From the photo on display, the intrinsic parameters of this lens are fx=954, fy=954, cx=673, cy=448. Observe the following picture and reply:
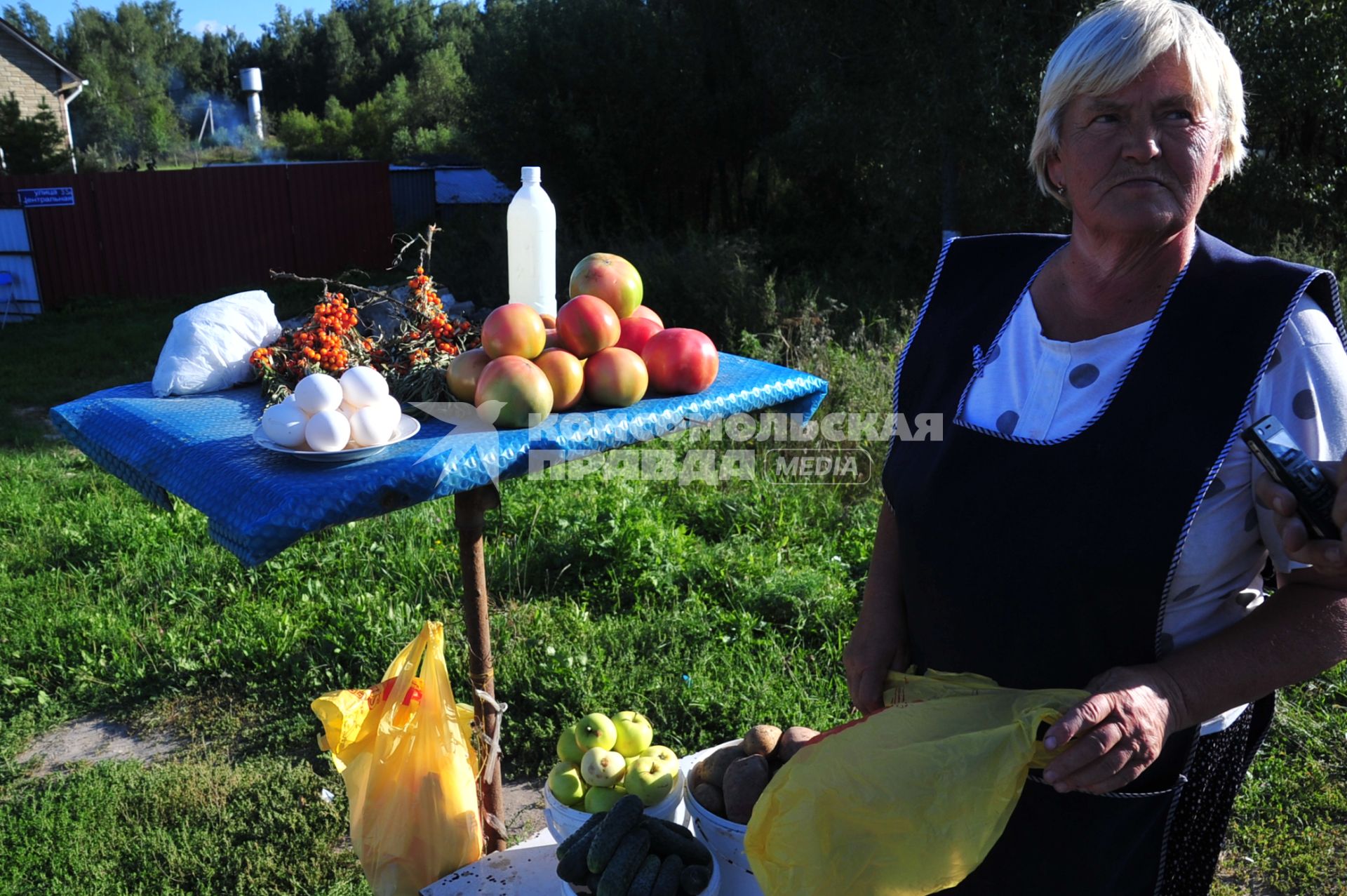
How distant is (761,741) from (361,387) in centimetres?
127

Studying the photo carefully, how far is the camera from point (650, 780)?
7.30ft

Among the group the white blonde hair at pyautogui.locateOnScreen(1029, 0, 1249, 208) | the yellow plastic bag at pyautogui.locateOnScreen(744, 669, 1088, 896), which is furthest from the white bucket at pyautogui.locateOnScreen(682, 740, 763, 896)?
the white blonde hair at pyautogui.locateOnScreen(1029, 0, 1249, 208)

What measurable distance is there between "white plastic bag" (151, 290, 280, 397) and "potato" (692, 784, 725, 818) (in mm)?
1436

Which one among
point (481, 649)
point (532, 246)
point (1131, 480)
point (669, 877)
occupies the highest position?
point (532, 246)

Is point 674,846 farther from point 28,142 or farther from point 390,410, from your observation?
point 28,142

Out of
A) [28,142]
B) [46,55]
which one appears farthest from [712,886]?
[46,55]

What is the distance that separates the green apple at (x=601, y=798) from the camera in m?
2.21

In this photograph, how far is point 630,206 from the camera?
42.5 feet

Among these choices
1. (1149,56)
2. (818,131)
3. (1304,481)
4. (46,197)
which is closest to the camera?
(1304,481)

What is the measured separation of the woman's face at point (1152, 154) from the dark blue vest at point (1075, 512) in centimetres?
10

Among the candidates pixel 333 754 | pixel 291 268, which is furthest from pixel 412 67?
pixel 333 754

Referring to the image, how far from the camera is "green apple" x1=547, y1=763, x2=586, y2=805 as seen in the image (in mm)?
2266

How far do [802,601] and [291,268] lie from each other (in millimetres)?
14256

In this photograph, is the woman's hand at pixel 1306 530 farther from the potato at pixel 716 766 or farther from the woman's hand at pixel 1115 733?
the potato at pixel 716 766
